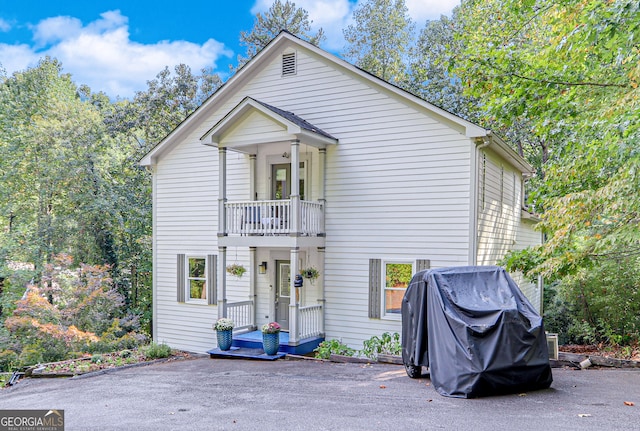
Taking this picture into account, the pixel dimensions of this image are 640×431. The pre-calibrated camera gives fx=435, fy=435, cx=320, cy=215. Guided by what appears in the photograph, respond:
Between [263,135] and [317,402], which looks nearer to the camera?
[317,402]

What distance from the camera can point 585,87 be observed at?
325 inches

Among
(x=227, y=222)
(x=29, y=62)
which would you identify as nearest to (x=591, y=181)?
(x=227, y=222)

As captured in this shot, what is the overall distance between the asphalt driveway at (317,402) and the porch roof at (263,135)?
5.22 meters

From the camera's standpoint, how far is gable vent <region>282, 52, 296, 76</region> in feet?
39.0

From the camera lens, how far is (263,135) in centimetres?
1070

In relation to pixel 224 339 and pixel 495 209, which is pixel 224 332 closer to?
pixel 224 339

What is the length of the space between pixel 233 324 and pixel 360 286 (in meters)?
3.37

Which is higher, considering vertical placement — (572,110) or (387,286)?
(572,110)

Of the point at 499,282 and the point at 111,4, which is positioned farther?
the point at 111,4

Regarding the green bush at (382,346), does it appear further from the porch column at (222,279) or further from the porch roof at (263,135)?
the porch roof at (263,135)

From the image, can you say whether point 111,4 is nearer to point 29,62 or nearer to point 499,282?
point 29,62

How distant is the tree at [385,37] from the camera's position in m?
23.7

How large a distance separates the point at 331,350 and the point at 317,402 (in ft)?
13.8

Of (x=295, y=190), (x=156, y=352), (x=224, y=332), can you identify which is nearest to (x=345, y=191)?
(x=295, y=190)
